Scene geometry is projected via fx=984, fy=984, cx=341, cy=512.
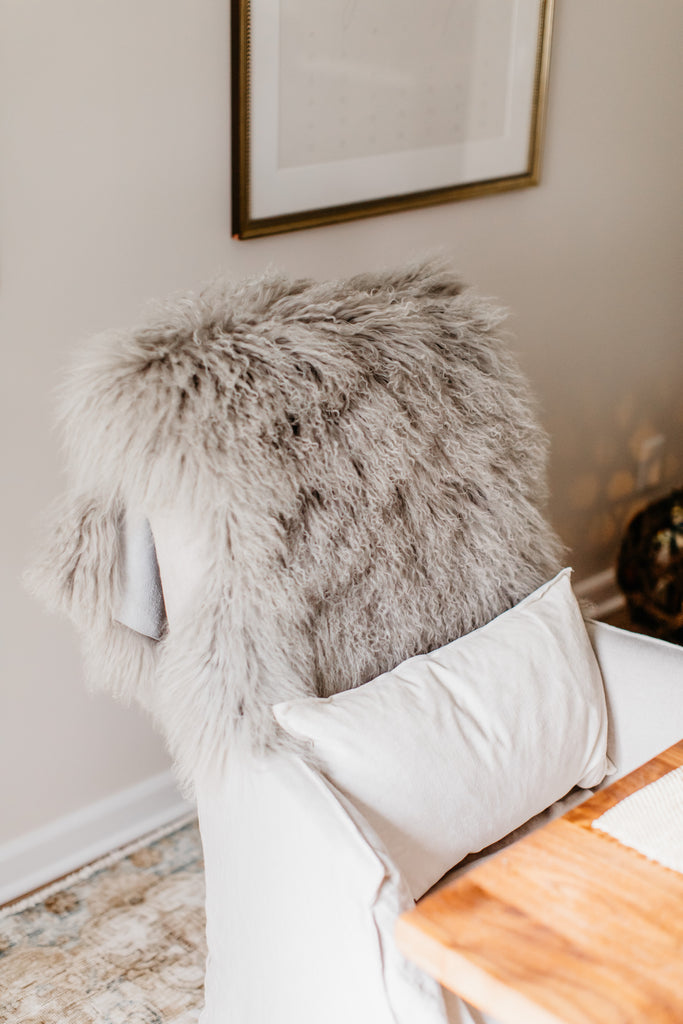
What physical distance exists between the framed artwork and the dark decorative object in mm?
912

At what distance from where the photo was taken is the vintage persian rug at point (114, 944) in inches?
58.5

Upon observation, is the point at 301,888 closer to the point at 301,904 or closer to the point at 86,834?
the point at 301,904

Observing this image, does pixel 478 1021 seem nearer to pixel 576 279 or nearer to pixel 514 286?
pixel 514 286

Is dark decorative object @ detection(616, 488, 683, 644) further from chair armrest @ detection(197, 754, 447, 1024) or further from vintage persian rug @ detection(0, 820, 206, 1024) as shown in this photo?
chair armrest @ detection(197, 754, 447, 1024)

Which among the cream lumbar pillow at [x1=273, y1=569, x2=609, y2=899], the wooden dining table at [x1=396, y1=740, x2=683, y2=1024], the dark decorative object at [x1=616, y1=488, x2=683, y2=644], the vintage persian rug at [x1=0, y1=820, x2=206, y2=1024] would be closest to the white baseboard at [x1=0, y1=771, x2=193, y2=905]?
the vintage persian rug at [x1=0, y1=820, x2=206, y2=1024]

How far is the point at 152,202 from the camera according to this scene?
156 centimetres

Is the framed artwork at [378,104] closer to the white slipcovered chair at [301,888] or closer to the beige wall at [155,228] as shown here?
the beige wall at [155,228]

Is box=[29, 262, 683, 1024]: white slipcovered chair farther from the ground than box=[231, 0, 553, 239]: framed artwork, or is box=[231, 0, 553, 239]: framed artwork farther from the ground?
box=[231, 0, 553, 239]: framed artwork

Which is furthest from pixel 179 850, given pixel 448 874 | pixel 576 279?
pixel 576 279

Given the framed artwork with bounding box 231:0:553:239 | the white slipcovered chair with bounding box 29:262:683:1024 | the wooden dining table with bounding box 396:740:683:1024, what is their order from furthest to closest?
the framed artwork with bounding box 231:0:553:239 < the white slipcovered chair with bounding box 29:262:683:1024 < the wooden dining table with bounding box 396:740:683:1024

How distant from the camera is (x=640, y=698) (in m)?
→ 1.34

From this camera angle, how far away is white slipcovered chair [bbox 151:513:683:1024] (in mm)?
962

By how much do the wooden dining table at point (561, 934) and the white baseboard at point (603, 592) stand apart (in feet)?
5.73

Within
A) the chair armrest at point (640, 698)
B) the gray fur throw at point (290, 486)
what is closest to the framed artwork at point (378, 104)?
the gray fur throw at point (290, 486)
